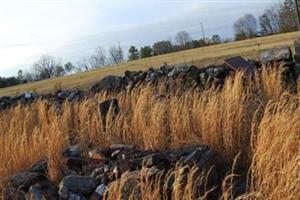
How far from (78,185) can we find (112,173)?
1.20 ft

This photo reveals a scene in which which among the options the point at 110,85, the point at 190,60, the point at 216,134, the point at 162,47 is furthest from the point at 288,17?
the point at 216,134

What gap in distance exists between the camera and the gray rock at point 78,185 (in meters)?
5.40

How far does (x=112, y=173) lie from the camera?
5.45 meters

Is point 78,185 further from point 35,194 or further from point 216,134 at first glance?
point 216,134

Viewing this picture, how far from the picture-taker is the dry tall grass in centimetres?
460

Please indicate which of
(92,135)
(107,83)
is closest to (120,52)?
(107,83)

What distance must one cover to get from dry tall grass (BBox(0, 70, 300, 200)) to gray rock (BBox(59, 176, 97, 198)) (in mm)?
818

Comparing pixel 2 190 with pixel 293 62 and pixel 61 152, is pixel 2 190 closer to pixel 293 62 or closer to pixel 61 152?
pixel 61 152

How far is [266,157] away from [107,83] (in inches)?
398

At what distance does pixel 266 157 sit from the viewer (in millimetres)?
4664

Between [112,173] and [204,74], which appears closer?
[112,173]

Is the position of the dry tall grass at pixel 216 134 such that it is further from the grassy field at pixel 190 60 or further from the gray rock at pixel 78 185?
the grassy field at pixel 190 60

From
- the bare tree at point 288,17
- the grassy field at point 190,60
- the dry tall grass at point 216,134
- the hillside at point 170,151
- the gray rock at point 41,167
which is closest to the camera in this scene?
the dry tall grass at point 216,134

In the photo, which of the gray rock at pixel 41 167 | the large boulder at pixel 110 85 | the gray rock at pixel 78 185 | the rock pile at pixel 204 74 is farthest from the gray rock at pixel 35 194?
the large boulder at pixel 110 85
